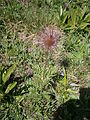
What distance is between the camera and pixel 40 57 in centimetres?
359

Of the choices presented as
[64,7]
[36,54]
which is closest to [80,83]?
[36,54]

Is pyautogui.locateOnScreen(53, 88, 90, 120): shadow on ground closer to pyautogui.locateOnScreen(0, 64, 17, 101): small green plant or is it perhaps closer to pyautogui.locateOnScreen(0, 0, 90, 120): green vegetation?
pyautogui.locateOnScreen(0, 0, 90, 120): green vegetation

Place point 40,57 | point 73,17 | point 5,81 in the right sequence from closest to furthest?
1. point 5,81
2. point 40,57
3. point 73,17

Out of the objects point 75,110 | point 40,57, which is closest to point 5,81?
point 40,57

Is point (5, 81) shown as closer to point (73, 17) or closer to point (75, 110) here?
point (75, 110)

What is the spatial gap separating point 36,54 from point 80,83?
2.71 feet

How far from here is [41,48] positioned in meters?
3.71

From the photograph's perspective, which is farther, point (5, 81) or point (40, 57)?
point (40, 57)

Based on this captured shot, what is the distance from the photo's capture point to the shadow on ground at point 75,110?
3096 mm

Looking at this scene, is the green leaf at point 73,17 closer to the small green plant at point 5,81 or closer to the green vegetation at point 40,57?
the green vegetation at point 40,57

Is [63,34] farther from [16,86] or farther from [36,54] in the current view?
[16,86]

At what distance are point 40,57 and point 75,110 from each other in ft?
3.26

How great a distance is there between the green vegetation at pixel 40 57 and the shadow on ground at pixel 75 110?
77 mm

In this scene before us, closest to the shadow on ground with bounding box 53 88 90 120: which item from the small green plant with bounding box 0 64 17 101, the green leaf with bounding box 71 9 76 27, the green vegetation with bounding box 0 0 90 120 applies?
the green vegetation with bounding box 0 0 90 120
